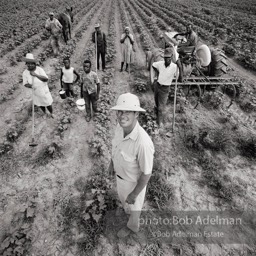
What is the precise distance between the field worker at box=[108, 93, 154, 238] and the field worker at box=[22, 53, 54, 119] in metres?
3.07

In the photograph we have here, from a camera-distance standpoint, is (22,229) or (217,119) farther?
(217,119)

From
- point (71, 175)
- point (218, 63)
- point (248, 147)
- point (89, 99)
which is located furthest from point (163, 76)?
point (71, 175)

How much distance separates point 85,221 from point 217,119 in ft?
14.8

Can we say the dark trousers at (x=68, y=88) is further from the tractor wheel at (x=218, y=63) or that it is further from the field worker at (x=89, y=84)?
the tractor wheel at (x=218, y=63)

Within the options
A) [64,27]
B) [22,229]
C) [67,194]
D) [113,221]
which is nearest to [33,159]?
[67,194]

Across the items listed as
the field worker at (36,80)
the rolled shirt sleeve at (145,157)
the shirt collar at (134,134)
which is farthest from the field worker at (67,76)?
the rolled shirt sleeve at (145,157)

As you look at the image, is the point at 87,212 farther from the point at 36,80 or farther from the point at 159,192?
the point at 36,80

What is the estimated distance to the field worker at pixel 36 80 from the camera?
4364 millimetres

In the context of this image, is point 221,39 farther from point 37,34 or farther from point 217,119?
point 37,34

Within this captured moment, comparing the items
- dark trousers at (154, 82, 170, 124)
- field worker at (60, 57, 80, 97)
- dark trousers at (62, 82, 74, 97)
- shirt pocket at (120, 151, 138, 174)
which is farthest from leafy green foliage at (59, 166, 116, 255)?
dark trousers at (62, 82, 74, 97)

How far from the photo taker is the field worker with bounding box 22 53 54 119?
4.36 m

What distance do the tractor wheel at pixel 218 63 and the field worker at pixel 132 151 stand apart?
526cm

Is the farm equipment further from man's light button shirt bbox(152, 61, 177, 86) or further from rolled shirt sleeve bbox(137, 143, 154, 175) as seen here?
rolled shirt sleeve bbox(137, 143, 154, 175)

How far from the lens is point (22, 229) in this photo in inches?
123
